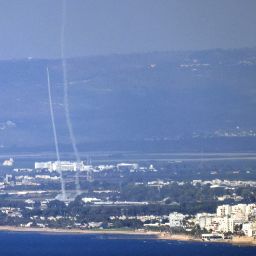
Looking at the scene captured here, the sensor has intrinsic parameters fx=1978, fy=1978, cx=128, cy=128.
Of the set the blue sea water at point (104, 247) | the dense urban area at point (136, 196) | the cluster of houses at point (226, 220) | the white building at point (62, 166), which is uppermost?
the white building at point (62, 166)

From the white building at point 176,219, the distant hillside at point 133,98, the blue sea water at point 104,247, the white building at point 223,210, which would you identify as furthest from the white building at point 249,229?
the distant hillside at point 133,98

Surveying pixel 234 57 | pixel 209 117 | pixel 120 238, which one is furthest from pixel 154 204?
pixel 234 57

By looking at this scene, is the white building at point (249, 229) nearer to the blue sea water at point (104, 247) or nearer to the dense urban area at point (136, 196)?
the dense urban area at point (136, 196)

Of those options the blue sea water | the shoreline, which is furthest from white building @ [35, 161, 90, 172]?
the blue sea water

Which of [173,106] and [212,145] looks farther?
[173,106]

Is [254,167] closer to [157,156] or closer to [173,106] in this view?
[157,156]

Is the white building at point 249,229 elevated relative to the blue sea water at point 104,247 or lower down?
elevated
